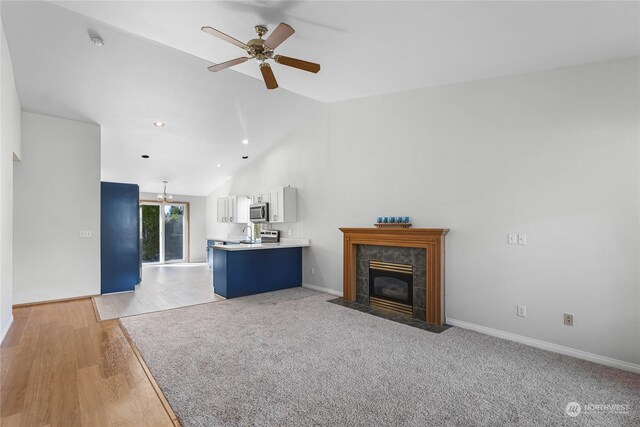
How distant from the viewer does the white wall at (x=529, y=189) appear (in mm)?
2676

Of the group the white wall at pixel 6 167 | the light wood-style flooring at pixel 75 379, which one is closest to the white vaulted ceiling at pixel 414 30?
the white wall at pixel 6 167

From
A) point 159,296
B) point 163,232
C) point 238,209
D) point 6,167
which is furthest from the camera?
point 163,232

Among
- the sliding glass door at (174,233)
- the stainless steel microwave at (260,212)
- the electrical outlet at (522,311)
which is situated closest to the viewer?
the electrical outlet at (522,311)

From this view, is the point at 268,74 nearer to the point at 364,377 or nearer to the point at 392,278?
the point at 364,377

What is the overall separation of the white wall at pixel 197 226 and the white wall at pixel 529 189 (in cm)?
722

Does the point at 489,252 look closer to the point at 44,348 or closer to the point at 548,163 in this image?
the point at 548,163

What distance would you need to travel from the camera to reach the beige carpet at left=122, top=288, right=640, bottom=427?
1987mm

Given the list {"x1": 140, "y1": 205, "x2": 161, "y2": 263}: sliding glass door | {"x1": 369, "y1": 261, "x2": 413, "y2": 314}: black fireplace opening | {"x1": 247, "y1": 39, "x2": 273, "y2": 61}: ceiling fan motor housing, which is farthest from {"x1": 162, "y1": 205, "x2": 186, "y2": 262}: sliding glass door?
{"x1": 247, "y1": 39, "x2": 273, "y2": 61}: ceiling fan motor housing

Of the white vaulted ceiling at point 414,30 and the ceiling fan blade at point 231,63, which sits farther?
the ceiling fan blade at point 231,63

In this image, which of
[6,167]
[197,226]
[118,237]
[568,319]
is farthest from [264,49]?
[197,226]

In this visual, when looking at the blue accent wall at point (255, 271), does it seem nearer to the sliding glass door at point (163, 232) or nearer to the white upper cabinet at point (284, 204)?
the white upper cabinet at point (284, 204)

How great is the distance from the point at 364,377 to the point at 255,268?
323 cm

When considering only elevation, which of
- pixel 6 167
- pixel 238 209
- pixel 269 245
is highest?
pixel 6 167

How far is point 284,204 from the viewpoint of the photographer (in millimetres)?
5957
